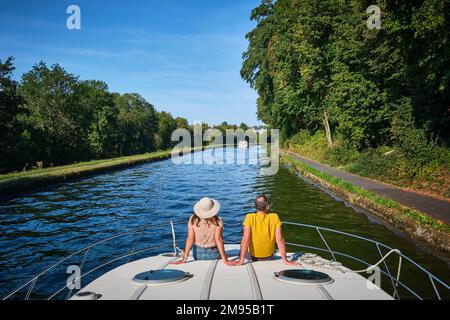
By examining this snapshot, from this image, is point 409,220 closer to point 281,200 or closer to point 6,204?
point 281,200

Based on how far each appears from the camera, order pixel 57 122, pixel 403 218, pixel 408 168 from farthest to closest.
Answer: pixel 57 122 → pixel 408 168 → pixel 403 218

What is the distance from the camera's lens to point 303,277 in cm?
501

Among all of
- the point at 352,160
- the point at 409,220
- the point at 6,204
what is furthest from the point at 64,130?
the point at 409,220

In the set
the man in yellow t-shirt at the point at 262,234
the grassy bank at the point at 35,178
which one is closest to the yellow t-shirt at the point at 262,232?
the man in yellow t-shirt at the point at 262,234

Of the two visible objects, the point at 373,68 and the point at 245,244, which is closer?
the point at 245,244

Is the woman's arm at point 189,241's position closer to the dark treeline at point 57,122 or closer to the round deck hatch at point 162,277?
the round deck hatch at point 162,277

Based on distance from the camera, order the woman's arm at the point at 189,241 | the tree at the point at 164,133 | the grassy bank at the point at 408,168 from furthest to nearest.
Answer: the tree at the point at 164,133 → the grassy bank at the point at 408,168 → the woman's arm at the point at 189,241

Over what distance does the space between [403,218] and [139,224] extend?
10.2 metres

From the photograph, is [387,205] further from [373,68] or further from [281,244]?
[373,68]

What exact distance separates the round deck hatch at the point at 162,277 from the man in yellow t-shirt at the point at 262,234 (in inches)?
45.5

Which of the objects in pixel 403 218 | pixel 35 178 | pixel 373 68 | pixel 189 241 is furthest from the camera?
pixel 35 178

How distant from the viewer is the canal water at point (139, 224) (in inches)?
376

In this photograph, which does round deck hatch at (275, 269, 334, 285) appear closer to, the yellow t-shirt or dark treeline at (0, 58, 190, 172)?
the yellow t-shirt

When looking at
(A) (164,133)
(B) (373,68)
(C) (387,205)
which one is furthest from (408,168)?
(A) (164,133)
